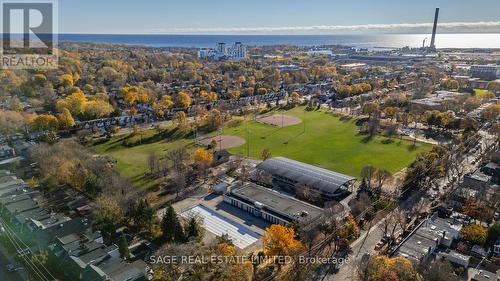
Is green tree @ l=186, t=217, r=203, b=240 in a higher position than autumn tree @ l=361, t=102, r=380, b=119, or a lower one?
lower

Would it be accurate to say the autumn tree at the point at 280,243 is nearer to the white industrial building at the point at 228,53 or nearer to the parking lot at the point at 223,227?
the parking lot at the point at 223,227

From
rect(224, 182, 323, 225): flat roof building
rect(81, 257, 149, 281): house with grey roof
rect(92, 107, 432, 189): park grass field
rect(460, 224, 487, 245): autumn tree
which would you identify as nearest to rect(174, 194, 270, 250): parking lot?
rect(224, 182, 323, 225): flat roof building

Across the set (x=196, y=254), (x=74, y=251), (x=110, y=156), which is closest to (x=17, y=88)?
(x=110, y=156)

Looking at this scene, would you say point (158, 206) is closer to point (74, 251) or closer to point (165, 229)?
point (165, 229)

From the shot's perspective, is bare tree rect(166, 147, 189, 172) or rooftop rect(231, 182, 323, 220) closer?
rooftop rect(231, 182, 323, 220)

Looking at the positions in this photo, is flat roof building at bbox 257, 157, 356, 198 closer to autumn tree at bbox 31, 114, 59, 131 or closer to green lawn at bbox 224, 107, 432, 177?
green lawn at bbox 224, 107, 432, 177

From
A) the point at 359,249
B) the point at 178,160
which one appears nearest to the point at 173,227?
the point at 178,160

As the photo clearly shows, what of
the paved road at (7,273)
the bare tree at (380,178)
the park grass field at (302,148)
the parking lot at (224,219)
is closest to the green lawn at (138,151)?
the park grass field at (302,148)
